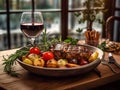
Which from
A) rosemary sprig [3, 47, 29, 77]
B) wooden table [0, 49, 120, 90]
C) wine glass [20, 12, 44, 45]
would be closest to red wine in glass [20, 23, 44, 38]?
wine glass [20, 12, 44, 45]

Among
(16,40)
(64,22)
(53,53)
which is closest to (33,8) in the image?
(64,22)

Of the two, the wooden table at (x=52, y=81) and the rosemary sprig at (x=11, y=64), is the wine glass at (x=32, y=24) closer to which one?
the rosemary sprig at (x=11, y=64)

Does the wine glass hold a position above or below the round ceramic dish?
above

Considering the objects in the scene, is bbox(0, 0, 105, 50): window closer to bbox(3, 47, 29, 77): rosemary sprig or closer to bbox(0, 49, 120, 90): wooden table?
bbox(3, 47, 29, 77): rosemary sprig

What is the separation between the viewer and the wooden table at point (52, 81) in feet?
3.45

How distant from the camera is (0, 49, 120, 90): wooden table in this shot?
1.05m

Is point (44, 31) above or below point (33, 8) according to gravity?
below

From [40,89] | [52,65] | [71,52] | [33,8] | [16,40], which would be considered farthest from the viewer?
[16,40]

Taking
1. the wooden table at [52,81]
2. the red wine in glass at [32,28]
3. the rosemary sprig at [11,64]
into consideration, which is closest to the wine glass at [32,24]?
the red wine in glass at [32,28]

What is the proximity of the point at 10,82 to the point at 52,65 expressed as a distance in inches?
7.6

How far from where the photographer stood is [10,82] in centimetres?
110

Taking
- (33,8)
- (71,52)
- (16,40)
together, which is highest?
(33,8)

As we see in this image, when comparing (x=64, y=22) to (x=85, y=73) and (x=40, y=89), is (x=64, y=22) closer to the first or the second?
(x=85, y=73)

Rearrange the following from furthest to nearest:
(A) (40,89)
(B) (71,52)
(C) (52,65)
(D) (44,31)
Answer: (D) (44,31) → (B) (71,52) → (C) (52,65) → (A) (40,89)
